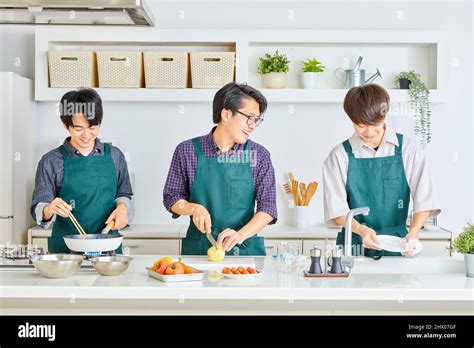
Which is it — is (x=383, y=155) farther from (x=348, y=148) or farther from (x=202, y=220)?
(x=202, y=220)

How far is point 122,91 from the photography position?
5.12 m

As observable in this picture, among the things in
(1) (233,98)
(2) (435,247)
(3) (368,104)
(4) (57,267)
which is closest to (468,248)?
(3) (368,104)

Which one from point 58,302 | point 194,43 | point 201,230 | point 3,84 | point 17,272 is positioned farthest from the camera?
point 194,43

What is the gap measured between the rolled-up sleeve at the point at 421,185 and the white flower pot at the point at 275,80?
5.56 ft

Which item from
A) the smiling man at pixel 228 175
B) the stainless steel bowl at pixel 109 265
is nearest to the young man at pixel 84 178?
the smiling man at pixel 228 175

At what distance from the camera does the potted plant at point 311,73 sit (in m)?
5.18

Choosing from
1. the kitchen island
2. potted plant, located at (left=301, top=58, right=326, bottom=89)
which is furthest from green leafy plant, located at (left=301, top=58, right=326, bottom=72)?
the kitchen island

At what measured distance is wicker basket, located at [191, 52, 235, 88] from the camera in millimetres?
5055

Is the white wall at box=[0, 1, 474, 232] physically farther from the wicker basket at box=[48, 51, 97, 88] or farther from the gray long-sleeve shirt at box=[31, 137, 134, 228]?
the gray long-sleeve shirt at box=[31, 137, 134, 228]

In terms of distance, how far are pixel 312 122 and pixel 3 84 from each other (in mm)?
2213

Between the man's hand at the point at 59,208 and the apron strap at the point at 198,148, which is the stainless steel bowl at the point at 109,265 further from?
the apron strap at the point at 198,148
